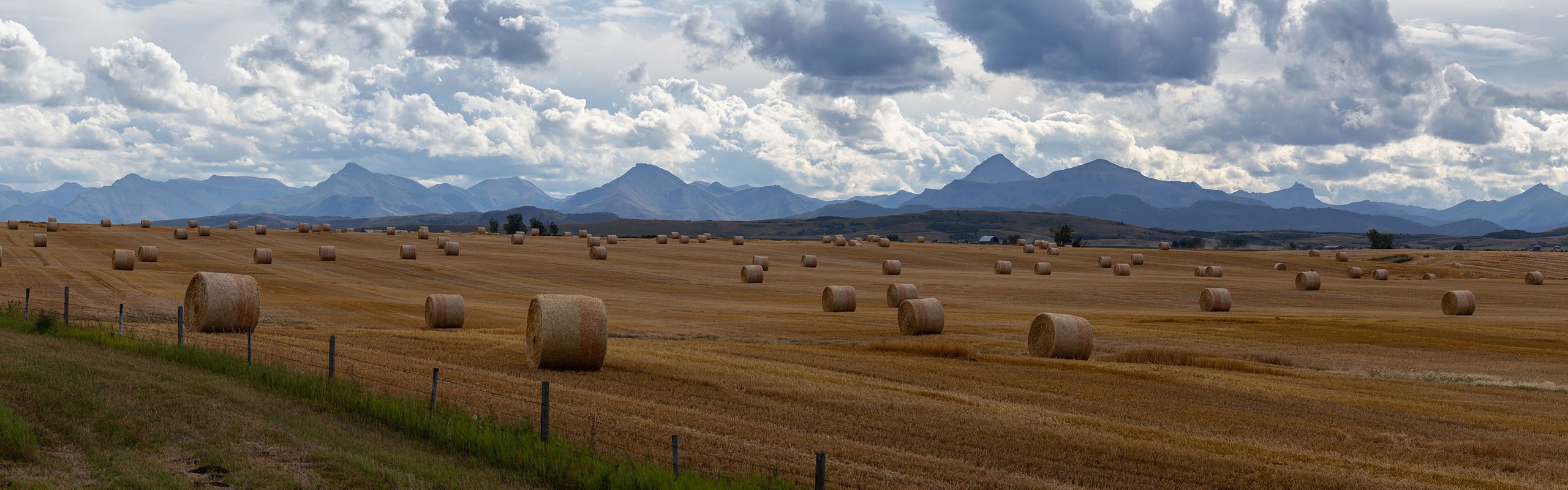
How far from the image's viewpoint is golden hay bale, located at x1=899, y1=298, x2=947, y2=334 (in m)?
33.2

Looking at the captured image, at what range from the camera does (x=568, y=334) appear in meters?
20.9

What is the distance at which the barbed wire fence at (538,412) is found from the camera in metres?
12.9

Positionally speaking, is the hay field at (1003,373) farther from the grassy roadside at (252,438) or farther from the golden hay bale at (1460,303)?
the grassy roadside at (252,438)

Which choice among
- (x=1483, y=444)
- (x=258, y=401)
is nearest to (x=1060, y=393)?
(x=1483, y=444)

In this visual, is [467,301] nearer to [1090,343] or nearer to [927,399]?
[1090,343]

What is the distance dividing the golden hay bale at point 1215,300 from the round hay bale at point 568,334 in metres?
31.8

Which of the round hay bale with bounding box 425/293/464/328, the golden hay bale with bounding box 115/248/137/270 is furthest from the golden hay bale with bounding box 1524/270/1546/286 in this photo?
the golden hay bale with bounding box 115/248/137/270

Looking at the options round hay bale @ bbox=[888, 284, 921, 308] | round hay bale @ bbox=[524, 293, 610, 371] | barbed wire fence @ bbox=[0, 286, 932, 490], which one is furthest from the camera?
round hay bale @ bbox=[888, 284, 921, 308]

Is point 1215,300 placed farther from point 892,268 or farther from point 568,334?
point 568,334

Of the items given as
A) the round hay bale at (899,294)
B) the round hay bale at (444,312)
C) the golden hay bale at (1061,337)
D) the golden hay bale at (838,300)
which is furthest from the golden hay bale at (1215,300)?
the round hay bale at (444,312)

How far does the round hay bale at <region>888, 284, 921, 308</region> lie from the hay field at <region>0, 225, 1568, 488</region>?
75 centimetres

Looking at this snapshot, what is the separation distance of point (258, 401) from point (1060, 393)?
41.6 ft

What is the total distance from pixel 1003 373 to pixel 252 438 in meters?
14.2

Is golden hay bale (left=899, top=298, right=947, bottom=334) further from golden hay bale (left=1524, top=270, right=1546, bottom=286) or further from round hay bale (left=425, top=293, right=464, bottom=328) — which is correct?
golden hay bale (left=1524, top=270, right=1546, bottom=286)
